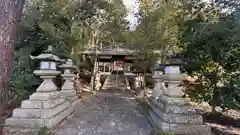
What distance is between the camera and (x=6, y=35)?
1.83 metres

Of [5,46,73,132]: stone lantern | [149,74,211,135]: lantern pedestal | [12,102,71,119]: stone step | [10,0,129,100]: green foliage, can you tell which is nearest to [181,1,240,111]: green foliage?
[149,74,211,135]: lantern pedestal

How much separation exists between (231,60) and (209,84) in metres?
0.81

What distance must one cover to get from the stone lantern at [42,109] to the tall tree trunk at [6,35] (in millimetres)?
1588

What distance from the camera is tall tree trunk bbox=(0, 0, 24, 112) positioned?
5.92 feet

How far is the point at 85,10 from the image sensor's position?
7934 millimetres

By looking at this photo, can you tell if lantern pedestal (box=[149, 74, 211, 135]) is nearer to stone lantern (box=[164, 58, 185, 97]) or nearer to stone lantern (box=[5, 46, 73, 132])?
stone lantern (box=[164, 58, 185, 97])

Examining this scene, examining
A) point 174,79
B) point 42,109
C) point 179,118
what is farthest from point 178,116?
point 42,109

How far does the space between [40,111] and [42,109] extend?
5 centimetres

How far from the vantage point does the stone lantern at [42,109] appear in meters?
3.27

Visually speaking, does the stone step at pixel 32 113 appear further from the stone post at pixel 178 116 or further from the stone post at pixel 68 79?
the stone post at pixel 178 116

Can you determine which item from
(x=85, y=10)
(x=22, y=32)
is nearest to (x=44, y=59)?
(x=22, y=32)

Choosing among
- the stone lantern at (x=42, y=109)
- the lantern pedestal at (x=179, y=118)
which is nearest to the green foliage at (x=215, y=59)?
the lantern pedestal at (x=179, y=118)

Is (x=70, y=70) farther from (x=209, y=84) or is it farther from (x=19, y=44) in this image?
(x=209, y=84)

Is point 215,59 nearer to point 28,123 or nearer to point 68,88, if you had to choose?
point 68,88
